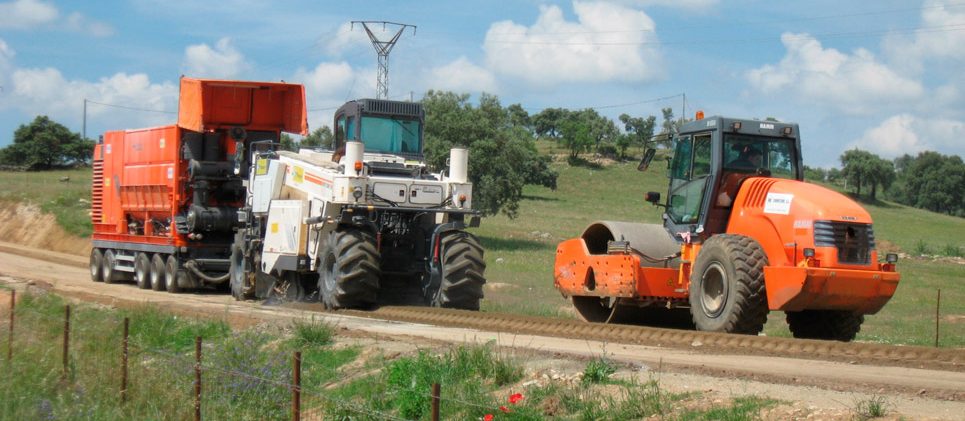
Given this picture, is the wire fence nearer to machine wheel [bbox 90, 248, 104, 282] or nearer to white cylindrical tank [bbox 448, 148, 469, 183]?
white cylindrical tank [bbox 448, 148, 469, 183]

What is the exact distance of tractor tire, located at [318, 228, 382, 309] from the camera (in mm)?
17406

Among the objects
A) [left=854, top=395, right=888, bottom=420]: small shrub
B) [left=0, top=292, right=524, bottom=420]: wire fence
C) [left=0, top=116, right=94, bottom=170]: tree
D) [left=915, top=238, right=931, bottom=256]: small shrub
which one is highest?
[left=0, top=116, right=94, bottom=170]: tree

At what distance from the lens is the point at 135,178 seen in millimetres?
26828

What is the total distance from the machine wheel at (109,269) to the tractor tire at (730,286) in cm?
1865

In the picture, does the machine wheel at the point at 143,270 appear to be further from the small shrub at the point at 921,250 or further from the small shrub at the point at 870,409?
the small shrub at the point at 921,250

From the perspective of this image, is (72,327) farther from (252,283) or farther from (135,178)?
(135,178)

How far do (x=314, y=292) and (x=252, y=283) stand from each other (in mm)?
2211

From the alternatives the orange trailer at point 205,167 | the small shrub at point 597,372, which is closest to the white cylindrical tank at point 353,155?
the orange trailer at point 205,167

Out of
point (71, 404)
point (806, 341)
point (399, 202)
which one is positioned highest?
point (399, 202)

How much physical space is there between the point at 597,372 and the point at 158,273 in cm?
1818

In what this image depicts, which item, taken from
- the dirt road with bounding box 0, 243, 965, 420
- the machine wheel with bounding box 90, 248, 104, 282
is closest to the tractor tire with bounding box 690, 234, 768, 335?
the dirt road with bounding box 0, 243, 965, 420

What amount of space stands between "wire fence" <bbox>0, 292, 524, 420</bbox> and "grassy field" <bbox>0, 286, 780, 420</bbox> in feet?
0.06

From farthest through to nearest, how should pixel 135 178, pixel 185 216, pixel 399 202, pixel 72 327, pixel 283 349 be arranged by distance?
pixel 135 178, pixel 185 216, pixel 399 202, pixel 72 327, pixel 283 349

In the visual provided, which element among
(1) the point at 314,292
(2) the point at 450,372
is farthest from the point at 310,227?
(2) the point at 450,372
